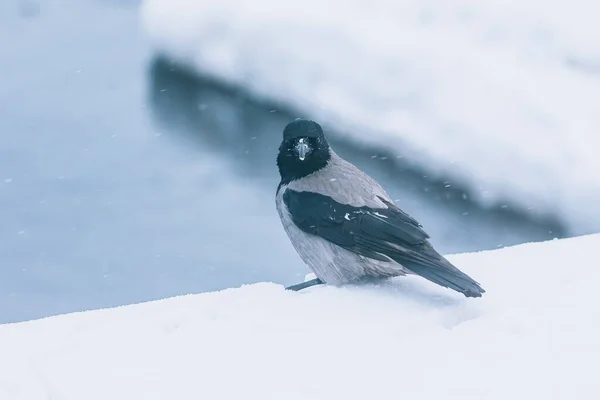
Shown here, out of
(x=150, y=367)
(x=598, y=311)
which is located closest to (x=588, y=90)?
(x=598, y=311)

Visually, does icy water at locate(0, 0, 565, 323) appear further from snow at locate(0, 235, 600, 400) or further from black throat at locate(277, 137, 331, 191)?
snow at locate(0, 235, 600, 400)

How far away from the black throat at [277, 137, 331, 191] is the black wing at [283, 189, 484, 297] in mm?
149

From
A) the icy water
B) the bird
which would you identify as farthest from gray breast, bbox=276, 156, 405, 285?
the icy water

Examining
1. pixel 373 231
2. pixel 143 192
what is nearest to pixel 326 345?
pixel 373 231

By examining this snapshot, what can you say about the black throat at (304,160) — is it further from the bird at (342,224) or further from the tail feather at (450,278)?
the tail feather at (450,278)

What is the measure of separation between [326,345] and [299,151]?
43.9 inches

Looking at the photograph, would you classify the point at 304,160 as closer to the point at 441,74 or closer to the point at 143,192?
the point at 441,74

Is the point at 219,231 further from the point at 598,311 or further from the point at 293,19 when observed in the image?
the point at 598,311

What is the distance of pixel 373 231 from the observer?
11.5 ft

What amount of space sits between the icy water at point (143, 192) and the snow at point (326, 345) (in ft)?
9.19

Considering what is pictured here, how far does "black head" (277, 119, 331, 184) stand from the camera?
379 centimetres

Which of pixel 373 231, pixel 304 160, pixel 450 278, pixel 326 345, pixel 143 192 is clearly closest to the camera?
pixel 326 345

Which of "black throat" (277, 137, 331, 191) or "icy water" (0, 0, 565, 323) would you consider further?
"icy water" (0, 0, 565, 323)

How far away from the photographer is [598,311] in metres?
3.07
